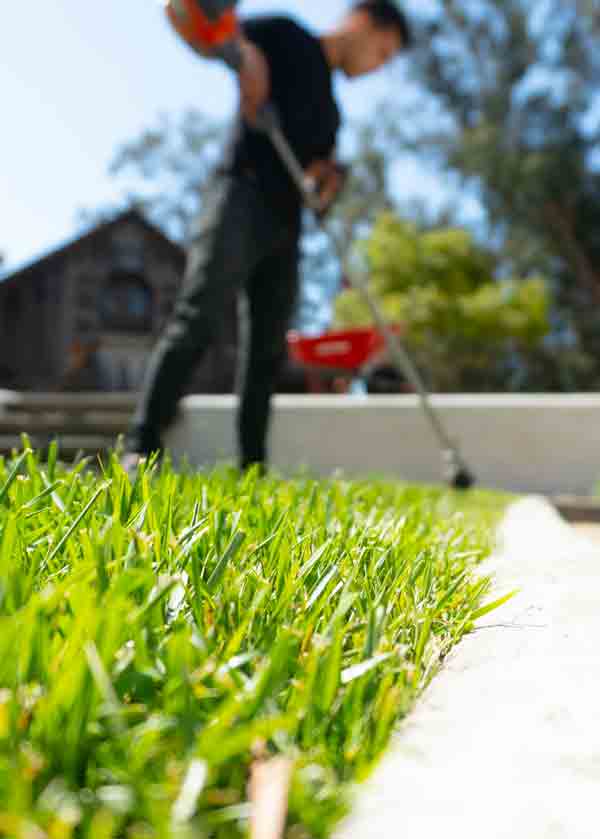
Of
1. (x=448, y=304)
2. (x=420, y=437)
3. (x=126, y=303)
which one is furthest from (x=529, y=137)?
(x=420, y=437)

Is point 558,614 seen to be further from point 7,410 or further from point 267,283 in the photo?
point 7,410

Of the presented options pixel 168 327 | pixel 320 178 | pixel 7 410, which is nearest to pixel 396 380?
pixel 7 410

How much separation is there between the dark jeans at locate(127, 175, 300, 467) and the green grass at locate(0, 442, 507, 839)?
5.41ft

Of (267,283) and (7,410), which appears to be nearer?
(267,283)

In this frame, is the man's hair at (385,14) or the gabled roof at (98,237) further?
the gabled roof at (98,237)

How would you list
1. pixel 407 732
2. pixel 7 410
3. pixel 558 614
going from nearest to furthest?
pixel 407 732 → pixel 558 614 → pixel 7 410

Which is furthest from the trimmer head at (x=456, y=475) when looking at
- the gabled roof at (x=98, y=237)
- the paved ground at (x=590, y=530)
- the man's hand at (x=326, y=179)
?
the gabled roof at (x=98, y=237)

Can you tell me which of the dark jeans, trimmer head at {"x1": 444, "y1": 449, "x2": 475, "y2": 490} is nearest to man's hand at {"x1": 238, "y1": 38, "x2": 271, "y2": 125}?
the dark jeans

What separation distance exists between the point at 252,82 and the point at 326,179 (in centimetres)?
64

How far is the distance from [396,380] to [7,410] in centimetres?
719

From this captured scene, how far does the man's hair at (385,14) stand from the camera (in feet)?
12.3

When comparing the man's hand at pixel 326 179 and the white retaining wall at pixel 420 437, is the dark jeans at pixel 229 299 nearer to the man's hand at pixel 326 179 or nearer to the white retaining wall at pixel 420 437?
the man's hand at pixel 326 179

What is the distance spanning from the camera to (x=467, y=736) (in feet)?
1.94

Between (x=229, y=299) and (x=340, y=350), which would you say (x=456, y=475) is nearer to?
(x=229, y=299)
